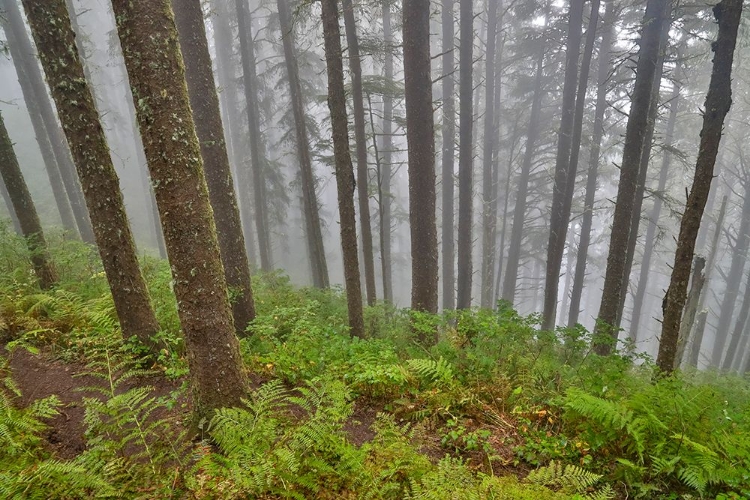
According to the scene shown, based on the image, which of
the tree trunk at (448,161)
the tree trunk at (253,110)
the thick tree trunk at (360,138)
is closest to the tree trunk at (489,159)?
the tree trunk at (448,161)

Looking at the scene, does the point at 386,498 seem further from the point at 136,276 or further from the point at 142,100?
the point at 136,276

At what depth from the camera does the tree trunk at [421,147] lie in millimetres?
8109

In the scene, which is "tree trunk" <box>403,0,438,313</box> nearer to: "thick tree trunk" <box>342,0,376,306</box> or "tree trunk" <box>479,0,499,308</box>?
"thick tree trunk" <box>342,0,376,306</box>

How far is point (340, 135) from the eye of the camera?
7227mm

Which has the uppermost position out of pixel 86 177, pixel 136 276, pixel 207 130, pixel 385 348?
pixel 207 130

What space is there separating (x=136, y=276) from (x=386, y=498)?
15.7 feet

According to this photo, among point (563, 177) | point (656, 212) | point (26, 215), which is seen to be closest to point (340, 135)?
point (26, 215)

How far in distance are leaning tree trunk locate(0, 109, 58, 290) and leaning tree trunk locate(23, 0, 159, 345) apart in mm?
4132

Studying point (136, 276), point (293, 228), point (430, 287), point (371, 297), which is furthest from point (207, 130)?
point (293, 228)

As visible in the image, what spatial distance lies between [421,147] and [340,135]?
211cm

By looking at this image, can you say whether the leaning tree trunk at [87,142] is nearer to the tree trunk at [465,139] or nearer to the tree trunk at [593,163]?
the tree trunk at [465,139]

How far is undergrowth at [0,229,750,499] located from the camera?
3145 millimetres

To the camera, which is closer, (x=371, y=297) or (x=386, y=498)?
(x=386, y=498)

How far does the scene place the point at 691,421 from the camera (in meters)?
3.84
